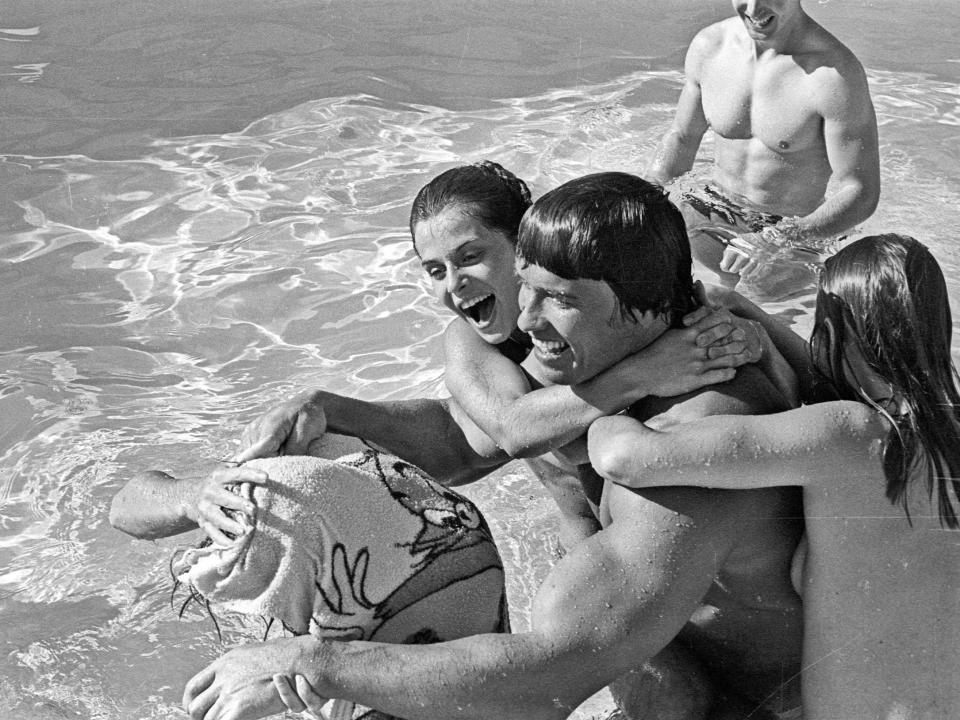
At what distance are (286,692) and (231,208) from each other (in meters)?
5.12

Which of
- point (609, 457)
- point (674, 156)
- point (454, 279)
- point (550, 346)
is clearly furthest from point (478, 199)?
point (674, 156)

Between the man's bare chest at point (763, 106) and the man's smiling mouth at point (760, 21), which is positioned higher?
the man's smiling mouth at point (760, 21)

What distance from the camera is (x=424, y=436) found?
389 centimetres

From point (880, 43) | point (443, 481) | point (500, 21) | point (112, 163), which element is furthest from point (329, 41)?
point (443, 481)

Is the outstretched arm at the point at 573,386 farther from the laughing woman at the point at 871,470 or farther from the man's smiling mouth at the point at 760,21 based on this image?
the man's smiling mouth at the point at 760,21

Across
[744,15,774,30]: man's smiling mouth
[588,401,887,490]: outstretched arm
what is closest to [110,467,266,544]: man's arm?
[588,401,887,490]: outstretched arm

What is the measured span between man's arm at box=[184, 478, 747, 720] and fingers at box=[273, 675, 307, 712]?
0.6 inches

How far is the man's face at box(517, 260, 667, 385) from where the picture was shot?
2.87 metres

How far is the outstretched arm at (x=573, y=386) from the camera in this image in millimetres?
2824

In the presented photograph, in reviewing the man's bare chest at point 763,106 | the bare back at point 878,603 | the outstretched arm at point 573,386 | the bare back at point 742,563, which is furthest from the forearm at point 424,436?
the man's bare chest at point 763,106

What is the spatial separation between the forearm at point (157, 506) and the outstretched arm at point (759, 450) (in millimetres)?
1112

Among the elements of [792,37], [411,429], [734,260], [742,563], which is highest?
[792,37]

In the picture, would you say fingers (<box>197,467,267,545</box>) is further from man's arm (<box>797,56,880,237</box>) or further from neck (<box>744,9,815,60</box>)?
neck (<box>744,9,815,60</box>)

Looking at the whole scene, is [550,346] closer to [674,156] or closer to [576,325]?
[576,325]
